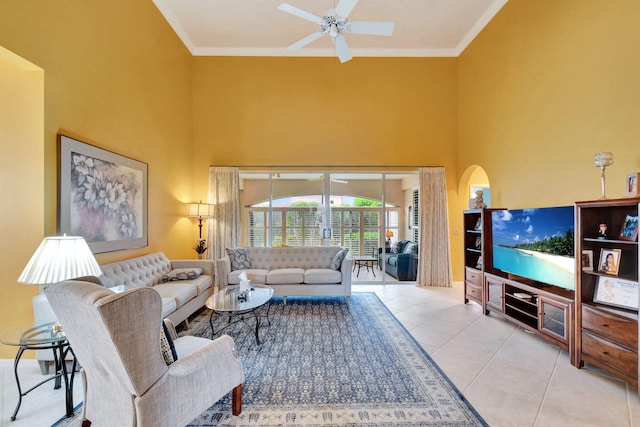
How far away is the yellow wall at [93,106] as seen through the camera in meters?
2.36

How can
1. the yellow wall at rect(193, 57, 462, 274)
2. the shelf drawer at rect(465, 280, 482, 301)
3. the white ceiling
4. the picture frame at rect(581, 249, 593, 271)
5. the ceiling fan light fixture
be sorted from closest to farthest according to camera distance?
the picture frame at rect(581, 249, 593, 271), the ceiling fan light fixture, the shelf drawer at rect(465, 280, 482, 301), the white ceiling, the yellow wall at rect(193, 57, 462, 274)

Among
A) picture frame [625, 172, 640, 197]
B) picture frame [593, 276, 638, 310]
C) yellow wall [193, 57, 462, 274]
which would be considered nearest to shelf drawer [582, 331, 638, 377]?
picture frame [593, 276, 638, 310]

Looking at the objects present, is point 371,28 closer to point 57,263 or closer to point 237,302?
point 237,302

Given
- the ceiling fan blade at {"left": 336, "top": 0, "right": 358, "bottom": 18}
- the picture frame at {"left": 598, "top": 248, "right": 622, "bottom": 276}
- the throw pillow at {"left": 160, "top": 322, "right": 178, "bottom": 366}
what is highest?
the ceiling fan blade at {"left": 336, "top": 0, "right": 358, "bottom": 18}

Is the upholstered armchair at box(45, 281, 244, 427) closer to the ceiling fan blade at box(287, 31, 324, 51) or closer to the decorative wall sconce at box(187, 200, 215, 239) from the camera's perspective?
the ceiling fan blade at box(287, 31, 324, 51)

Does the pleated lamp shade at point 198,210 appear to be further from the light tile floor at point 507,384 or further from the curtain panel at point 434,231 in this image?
the curtain panel at point 434,231

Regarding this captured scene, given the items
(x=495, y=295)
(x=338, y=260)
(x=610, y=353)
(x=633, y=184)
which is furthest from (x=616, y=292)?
(x=338, y=260)

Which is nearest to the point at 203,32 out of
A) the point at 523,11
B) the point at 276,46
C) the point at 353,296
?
the point at 276,46

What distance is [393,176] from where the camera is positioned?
588 cm

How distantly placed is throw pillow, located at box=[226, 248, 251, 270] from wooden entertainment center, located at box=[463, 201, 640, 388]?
13.2ft

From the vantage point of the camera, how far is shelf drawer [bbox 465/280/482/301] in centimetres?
404

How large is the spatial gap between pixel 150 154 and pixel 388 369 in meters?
4.34

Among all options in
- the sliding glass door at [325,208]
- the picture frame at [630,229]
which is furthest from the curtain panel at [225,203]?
the picture frame at [630,229]

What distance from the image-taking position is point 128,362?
133cm
